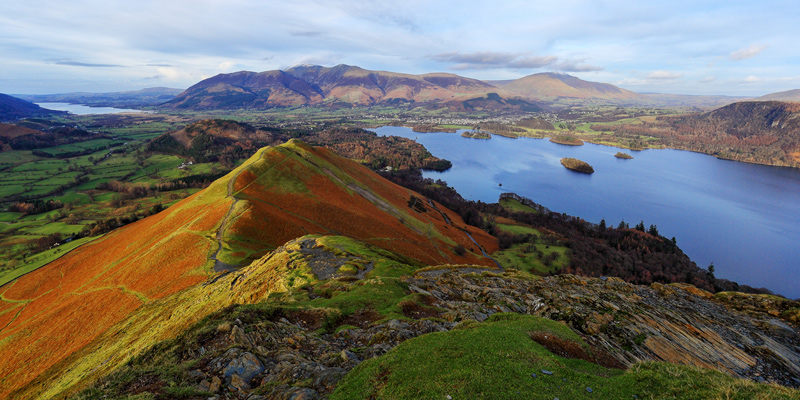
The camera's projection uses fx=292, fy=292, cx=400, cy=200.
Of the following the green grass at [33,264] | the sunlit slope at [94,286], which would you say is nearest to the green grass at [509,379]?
the sunlit slope at [94,286]

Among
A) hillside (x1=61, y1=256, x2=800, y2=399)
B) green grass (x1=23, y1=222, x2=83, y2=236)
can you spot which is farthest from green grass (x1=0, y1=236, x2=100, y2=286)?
hillside (x1=61, y1=256, x2=800, y2=399)

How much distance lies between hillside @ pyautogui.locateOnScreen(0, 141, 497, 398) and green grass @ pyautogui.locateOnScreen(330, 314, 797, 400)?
72.4 ft

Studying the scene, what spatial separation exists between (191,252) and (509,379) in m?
52.2

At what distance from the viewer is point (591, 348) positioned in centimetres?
1836

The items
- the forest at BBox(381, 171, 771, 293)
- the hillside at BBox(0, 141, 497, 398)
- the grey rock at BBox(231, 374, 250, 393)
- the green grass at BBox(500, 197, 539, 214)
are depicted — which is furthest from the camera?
the green grass at BBox(500, 197, 539, 214)

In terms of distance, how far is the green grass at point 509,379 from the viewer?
432 inches

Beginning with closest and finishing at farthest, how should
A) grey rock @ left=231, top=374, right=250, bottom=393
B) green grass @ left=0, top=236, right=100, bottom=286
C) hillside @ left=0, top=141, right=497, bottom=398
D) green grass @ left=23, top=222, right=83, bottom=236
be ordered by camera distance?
grey rock @ left=231, top=374, right=250, bottom=393, hillside @ left=0, top=141, right=497, bottom=398, green grass @ left=0, top=236, right=100, bottom=286, green grass @ left=23, top=222, right=83, bottom=236

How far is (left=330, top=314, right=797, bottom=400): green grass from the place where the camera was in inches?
432

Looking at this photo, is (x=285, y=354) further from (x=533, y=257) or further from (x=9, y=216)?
(x=9, y=216)

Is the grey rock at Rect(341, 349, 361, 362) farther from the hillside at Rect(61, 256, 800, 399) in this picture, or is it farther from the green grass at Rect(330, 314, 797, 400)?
the green grass at Rect(330, 314, 797, 400)

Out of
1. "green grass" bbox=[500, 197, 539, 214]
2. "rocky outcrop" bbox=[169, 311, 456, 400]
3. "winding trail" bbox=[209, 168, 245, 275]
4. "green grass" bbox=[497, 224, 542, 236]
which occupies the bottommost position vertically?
"green grass" bbox=[497, 224, 542, 236]

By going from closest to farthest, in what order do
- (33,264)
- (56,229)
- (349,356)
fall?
(349,356) < (33,264) < (56,229)

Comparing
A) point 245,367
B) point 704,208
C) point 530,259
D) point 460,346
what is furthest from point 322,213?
point 704,208

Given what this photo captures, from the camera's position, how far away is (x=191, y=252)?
47.3 m
